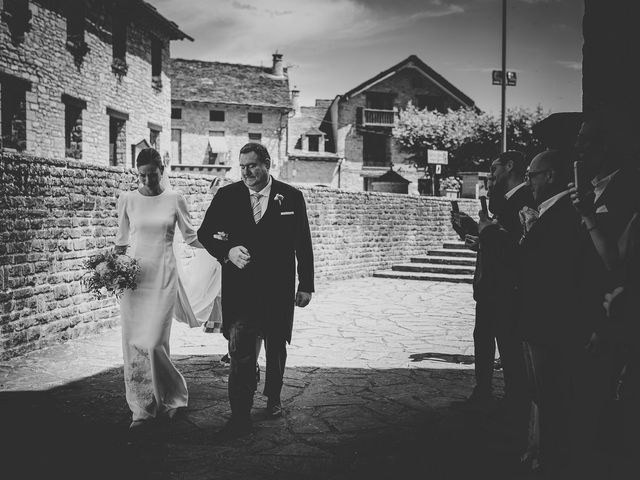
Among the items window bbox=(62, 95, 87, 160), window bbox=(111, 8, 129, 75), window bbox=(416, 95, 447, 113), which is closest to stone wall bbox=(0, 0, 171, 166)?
window bbox=(62, 95, 87, 160)

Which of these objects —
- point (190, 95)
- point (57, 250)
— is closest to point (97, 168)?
point (57, 250)

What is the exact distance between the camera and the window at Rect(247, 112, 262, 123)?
1655 inches

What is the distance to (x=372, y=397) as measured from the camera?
545cm

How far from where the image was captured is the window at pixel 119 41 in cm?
2112

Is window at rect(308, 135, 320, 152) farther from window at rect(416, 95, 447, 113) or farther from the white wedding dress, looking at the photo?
the white wedding dress

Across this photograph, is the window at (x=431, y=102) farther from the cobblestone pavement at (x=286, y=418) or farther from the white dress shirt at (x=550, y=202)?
the white dress shirt at (x=550, y=202)

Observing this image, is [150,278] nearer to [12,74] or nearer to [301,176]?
[12,74]

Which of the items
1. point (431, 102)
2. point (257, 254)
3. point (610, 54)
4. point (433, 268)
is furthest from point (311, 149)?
point (610, 54)

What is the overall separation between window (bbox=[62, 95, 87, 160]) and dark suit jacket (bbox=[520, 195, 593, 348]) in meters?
18.3

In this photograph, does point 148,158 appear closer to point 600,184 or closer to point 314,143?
point 600,184

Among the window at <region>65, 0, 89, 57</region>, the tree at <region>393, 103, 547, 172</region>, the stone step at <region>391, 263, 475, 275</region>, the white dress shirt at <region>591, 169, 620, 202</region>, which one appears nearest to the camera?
the white dress shirt at <region>591, 169, 620, 202</region>

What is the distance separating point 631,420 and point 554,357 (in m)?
0.54

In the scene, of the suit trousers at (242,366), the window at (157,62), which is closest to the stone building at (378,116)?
the window at (157,62)

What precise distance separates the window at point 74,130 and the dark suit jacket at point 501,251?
16964 millimetres
